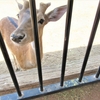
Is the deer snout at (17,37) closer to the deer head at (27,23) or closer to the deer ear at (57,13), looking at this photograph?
the deer head at (27,23)

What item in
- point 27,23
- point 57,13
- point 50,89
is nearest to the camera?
point 50,89

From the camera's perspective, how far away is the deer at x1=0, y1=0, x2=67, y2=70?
4.04 feet

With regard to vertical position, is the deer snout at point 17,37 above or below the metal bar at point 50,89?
above

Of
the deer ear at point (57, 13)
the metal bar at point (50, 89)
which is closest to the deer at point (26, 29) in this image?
the deer ear at point (57, 13)

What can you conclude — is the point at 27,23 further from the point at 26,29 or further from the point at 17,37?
the point at 17,37

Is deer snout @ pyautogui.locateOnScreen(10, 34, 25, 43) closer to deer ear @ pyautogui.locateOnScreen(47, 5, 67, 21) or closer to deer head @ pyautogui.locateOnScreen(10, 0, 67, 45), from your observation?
deer head @ pyautogui.locateOnScreen(10, 0, 67, 45)

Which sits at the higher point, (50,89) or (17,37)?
(17,37)

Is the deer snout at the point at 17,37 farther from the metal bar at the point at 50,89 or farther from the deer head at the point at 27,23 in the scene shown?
the metal bar at the point at 50,89

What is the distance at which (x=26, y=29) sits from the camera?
124cm

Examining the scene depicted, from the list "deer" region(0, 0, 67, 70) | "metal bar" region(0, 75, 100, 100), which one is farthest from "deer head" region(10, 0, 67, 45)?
"metal bar" region(0, 75, 100, 100)

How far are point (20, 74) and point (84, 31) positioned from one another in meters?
2.20

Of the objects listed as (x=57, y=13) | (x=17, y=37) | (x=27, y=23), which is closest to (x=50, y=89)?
(x=17, y=37)

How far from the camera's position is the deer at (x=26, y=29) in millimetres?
1231

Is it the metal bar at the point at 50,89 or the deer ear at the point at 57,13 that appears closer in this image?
the metal bar at the point at 50,89
